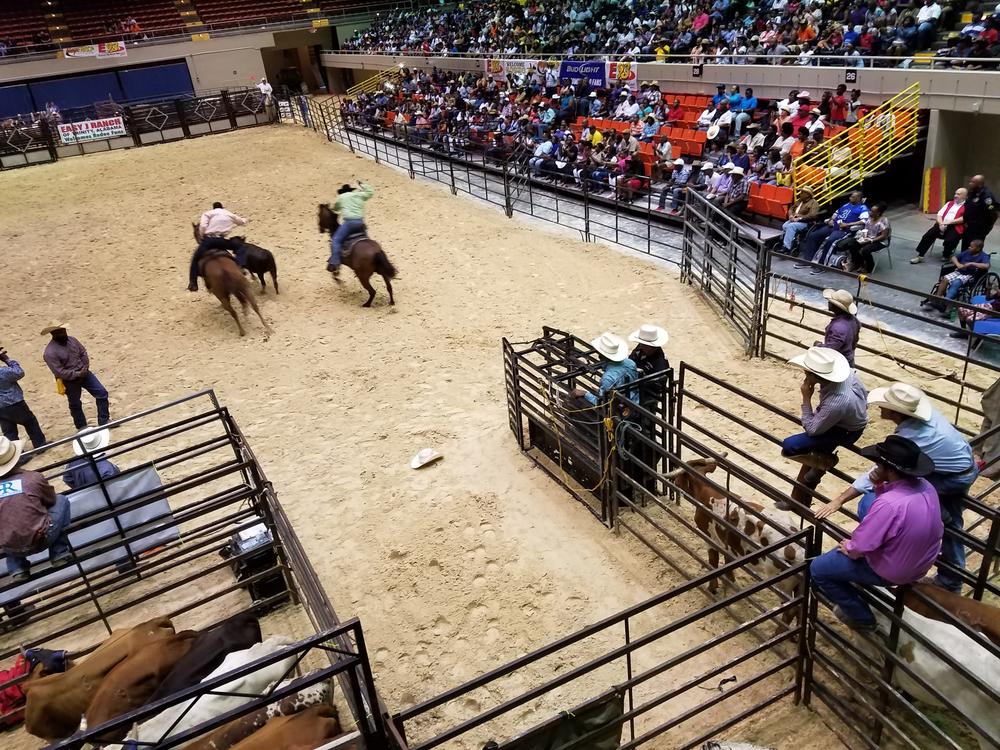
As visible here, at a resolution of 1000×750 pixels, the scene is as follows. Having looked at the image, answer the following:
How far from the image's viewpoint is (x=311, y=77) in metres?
44.0

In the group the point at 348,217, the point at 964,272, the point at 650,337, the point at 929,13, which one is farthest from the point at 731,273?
the point at 929,13

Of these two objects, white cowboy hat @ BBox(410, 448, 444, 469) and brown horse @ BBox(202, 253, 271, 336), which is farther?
A: brown horse @ BBox(202, 253, 271, 336)

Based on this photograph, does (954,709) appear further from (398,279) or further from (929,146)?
(929,146)

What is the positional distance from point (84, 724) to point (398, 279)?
9.02 metres

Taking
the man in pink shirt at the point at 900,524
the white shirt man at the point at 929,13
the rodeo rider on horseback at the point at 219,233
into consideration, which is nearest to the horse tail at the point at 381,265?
the rodeo rider on horseback at the point at 219,233

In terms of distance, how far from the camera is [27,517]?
4.92 m

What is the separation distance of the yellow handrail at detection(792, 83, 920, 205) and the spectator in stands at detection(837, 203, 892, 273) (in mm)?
1778

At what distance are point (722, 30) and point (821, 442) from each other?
1750 cm

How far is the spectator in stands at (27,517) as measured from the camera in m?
4.89

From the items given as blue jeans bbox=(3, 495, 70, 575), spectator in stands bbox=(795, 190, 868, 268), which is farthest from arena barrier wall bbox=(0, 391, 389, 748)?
spectator in stands bbox=(795, 190, 868, 268)

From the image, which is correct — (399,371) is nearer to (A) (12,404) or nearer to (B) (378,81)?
(A) (12,404)

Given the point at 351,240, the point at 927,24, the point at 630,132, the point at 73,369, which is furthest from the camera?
the point at 630,132

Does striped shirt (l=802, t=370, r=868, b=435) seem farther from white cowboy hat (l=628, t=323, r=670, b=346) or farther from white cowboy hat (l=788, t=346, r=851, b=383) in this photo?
white cowboy hat (l=628, t=323, r=670, b=346)

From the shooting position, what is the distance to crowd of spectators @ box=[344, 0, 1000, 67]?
14508 mm
